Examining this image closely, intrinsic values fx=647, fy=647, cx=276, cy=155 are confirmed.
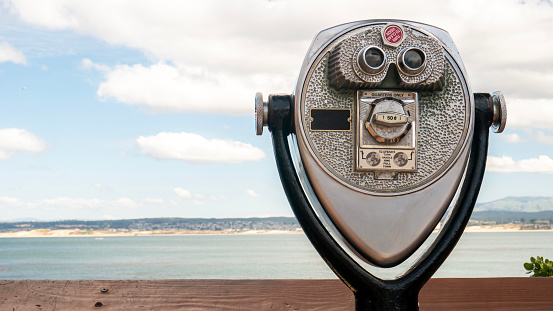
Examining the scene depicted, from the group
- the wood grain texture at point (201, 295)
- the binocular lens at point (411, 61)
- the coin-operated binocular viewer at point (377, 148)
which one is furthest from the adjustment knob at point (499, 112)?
the wood grain texture at point (201, 295)

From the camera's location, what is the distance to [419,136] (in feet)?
4.72

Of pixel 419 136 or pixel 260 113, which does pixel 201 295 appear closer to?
pixel 260 113

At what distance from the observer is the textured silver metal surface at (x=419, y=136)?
142 centimetres

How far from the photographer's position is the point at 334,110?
1.42m

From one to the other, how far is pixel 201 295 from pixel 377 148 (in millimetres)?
592

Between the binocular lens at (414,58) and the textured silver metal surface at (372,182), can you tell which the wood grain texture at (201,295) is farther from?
the binocular lens at (414,58)

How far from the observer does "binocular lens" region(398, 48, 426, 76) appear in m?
1.42

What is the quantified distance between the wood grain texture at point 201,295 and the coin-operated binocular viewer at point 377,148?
21cm

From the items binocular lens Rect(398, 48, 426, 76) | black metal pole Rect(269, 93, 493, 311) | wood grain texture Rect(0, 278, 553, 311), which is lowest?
wood grain texture Rect(0, 278, 553, 311)

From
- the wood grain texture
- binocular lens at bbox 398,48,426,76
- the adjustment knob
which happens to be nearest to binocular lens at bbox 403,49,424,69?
binocular lens at bbox 398,48,426,76

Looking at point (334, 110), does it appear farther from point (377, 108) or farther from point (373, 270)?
point (373, 270)

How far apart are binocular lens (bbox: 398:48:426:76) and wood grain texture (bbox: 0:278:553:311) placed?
59cm

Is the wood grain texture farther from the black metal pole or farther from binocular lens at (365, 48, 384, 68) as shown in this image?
binocular lens at (365, 48, 384, 68)

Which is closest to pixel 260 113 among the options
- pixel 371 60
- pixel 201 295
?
pixel 371 60
